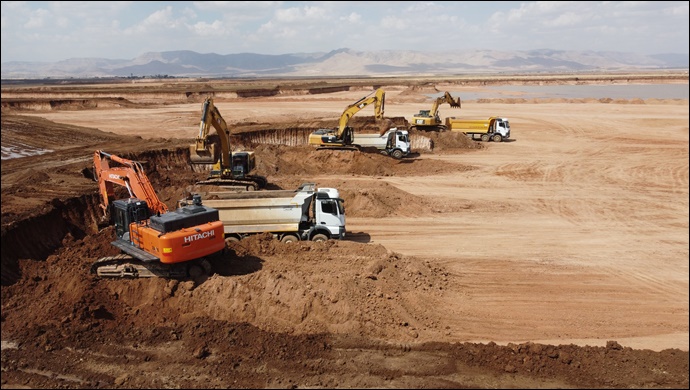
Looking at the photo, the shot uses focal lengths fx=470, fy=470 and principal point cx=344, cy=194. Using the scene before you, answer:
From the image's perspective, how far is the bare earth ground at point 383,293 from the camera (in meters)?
10.5

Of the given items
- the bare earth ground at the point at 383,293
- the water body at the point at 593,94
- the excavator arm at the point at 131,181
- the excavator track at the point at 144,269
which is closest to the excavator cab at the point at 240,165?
the bare earth ground at the point at 383,293

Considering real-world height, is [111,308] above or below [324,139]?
below

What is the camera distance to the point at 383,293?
45.1ft

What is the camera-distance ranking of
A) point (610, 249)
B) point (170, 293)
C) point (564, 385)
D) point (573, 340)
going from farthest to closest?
point (610, 249), point (170, 293), point (573, 340), point (564, 385)

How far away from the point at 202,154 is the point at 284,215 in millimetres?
5182

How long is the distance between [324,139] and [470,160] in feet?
37.8

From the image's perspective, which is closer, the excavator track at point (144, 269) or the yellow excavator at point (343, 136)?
the excavator track at point (144, 269)

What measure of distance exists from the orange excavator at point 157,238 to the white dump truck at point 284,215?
2.51 metres

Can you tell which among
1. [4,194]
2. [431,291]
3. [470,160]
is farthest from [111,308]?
[470,160]

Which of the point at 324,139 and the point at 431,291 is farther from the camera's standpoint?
Result: the point at 324,139

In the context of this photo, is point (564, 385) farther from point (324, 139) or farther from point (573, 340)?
point (324, 139)

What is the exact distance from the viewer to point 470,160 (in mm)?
35875

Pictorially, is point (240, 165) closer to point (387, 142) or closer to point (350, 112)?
point (350, 112)

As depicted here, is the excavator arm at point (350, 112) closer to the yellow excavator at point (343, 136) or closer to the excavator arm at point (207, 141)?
the yellow excavator at point (343, 136)
